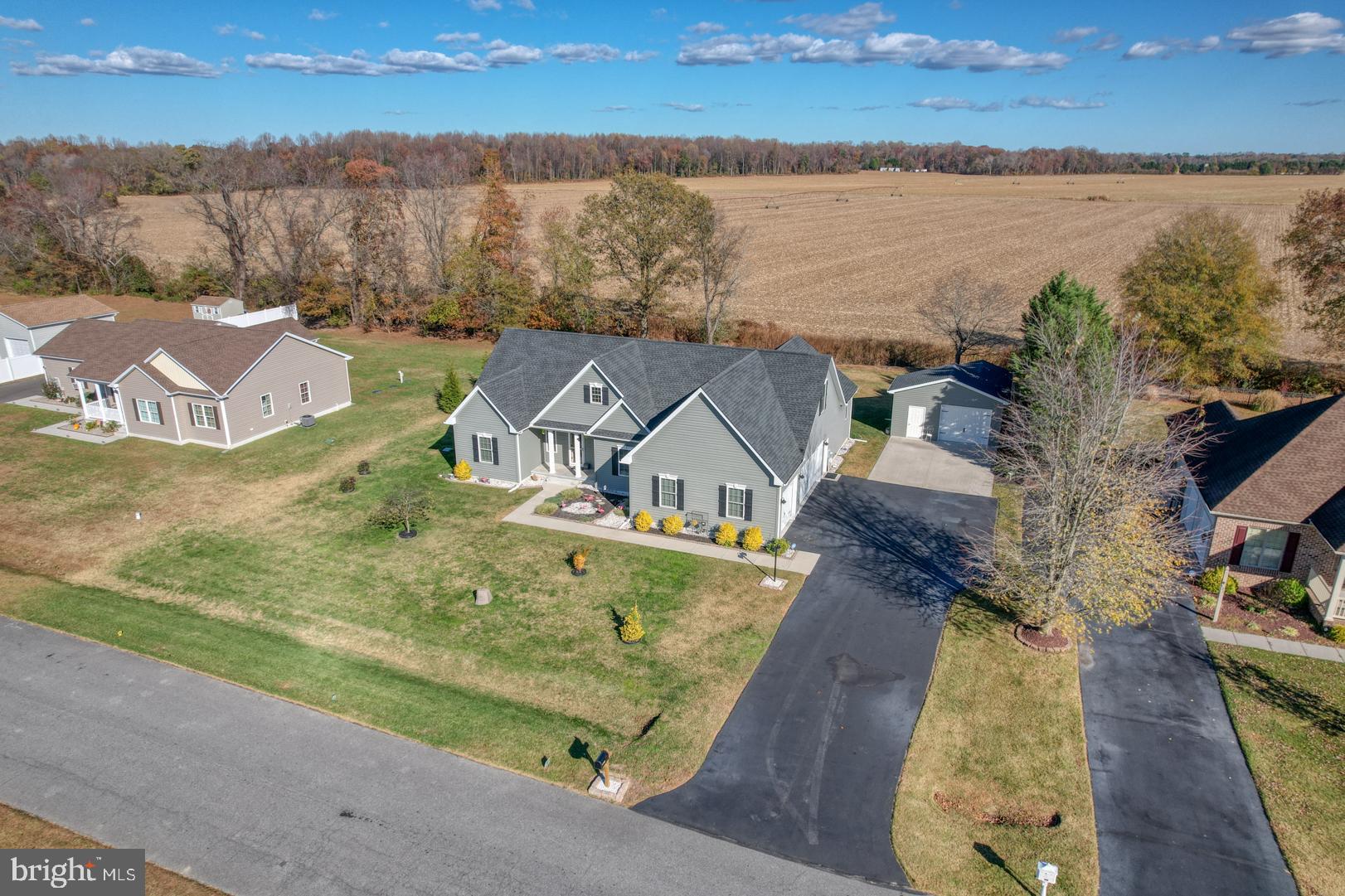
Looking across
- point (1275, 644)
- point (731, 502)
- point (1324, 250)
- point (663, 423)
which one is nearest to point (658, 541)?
point (731, 502)

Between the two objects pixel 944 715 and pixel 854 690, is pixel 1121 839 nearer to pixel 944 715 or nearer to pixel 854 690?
pixel 944 715

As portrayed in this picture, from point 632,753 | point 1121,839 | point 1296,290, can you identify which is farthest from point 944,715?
point 1296,290

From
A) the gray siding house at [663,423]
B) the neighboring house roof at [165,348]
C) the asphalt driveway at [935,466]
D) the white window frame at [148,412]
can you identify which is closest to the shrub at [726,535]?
the gray siding house at [663,423]

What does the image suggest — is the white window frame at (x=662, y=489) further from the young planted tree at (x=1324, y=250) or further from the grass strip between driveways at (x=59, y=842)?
the young planted tree at (x=1324, y=250)

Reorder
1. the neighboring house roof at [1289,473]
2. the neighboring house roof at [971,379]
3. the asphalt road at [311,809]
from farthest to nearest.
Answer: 1. the neighboring house roof at [971,379]
2. the neighboring house roof at [1289,473]
3. the asphalt road at [311,809]

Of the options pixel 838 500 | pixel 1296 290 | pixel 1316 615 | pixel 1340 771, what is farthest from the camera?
pixel 1296 290

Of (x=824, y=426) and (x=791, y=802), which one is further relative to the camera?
(x=824, y=426)

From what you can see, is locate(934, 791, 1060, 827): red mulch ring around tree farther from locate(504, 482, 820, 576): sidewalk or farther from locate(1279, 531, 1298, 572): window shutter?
locate(1279, 531, 1298, 572): window shutter
